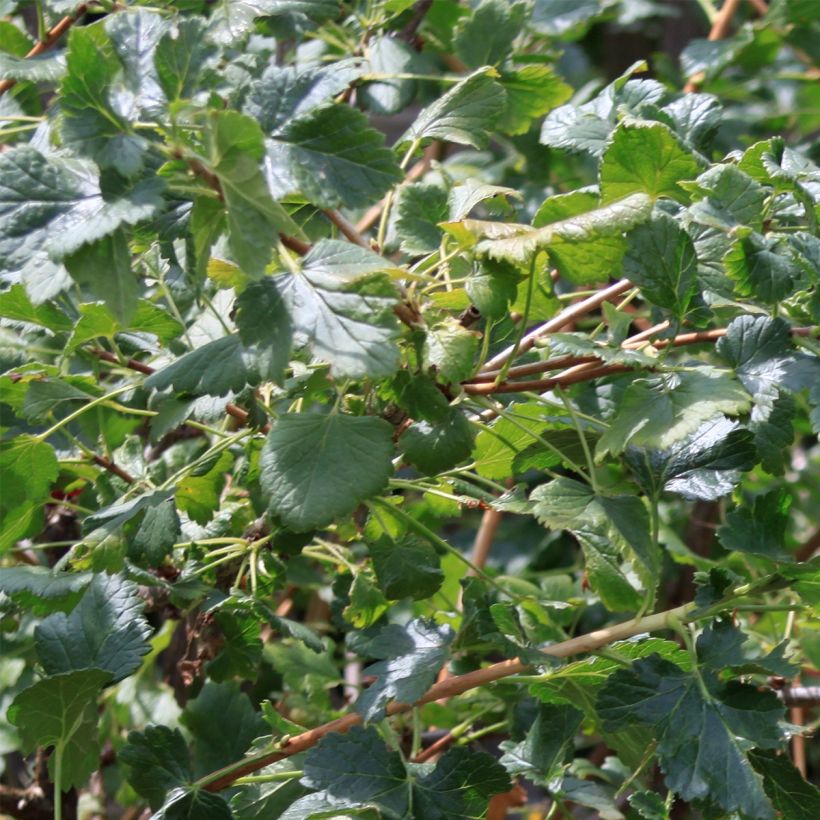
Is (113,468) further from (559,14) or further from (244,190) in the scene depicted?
(559,14)

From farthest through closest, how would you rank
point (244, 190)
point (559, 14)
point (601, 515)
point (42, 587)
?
point (559, 14) < point (42, 587) < point (601, 515) < point (244, 190)

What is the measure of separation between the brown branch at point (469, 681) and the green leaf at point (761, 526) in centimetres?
8

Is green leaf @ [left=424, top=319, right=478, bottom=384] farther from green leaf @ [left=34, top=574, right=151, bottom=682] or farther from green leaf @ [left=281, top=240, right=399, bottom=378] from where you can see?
green leaf @ [left=34, top=574, right=151, bottom=682]

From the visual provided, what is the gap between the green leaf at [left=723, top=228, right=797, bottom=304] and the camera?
2.42 ft

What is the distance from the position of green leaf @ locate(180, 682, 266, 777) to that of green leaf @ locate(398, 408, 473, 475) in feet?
1.25

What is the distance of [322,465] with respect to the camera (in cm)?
71

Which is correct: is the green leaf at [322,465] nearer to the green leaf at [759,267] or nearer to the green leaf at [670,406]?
the green leaf at [670,406]

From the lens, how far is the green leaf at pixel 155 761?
0.89 metres

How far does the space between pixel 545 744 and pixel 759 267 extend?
44 centimetres

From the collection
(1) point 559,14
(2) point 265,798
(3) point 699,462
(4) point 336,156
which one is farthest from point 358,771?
(1) point 559,14

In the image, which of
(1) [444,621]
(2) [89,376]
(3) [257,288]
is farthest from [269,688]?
(3) [257,288]

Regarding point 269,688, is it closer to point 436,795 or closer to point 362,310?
point 436,795

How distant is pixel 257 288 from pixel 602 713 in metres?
0.36

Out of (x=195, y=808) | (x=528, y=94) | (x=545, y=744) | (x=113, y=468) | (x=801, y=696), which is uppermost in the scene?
(x=528, y=94)
